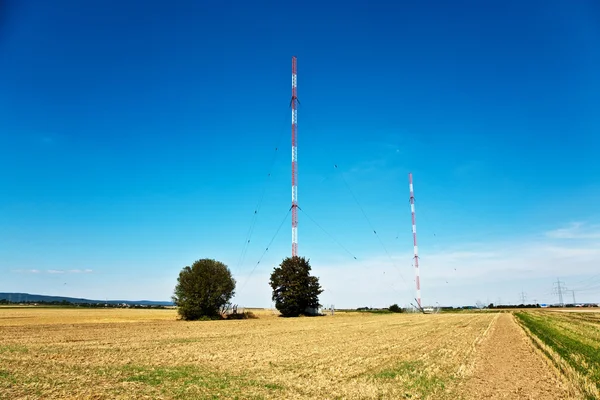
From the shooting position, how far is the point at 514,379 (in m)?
17.9

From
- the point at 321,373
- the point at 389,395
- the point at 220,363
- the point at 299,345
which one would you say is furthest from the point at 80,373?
the point at 299,345

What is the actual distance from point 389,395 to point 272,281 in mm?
81799

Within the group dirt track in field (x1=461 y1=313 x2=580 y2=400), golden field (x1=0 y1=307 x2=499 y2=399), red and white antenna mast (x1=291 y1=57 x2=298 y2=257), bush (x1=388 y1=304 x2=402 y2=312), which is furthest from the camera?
bush (x1=388 y1=304 x2=402 y2=312)

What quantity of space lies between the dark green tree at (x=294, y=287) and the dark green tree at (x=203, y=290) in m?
14.0

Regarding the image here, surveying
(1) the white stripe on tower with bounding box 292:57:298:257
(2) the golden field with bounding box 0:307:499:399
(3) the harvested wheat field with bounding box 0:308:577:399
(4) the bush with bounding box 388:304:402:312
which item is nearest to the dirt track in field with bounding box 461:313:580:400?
(3) the harvested wheat field with bounding box 0:308:577:399

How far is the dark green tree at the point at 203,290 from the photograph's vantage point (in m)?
79.2

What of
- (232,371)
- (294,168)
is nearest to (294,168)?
(294,168)

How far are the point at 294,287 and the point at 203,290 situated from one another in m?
22.0

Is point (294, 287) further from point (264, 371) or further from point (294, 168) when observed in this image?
point (264, 371)

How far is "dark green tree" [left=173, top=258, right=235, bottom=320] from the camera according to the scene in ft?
260

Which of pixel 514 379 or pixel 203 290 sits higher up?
pixel 203 290

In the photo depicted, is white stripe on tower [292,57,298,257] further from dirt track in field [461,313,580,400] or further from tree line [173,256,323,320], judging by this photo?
dirt track in field [461,313,580,400]

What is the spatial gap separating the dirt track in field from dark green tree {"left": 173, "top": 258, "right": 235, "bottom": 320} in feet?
201

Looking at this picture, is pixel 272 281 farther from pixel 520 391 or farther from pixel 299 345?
pixel 520 391
